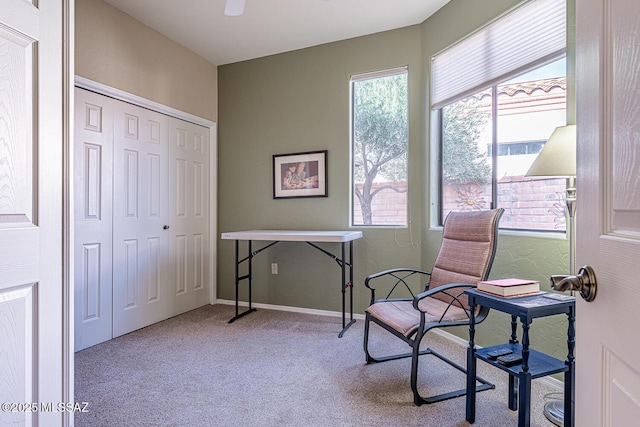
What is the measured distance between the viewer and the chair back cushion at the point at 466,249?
2162mm

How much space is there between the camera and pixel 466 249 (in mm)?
2307

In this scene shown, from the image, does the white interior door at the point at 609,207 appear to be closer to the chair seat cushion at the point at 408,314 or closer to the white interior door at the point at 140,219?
the chair seat cushion at the point at 408,314

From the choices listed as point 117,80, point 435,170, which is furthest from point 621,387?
point 117,80

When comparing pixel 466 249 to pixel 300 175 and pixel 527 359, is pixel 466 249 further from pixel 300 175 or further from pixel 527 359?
pixel 300 175

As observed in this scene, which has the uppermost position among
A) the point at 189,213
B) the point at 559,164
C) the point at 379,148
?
the point at 379,148

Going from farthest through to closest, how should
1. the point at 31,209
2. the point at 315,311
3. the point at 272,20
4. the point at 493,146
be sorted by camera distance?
the point at 315,311, the point at 272,20, the point at 493,146, the point at 31,209

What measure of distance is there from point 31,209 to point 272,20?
2656 millimetres

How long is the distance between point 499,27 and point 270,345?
9.19 feet

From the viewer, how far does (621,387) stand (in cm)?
57

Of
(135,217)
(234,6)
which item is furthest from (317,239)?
(234,6)

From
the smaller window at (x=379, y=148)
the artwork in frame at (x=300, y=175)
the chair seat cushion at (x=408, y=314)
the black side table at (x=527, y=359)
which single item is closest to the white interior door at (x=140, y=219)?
the artwork in frame at (x=300, y=175)

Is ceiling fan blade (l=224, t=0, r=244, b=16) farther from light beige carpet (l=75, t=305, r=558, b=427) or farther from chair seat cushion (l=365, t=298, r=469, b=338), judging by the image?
light beige carpet (l=75, t=305, r=558, b=427)

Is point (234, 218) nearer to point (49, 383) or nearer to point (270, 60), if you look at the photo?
point (270, 60)

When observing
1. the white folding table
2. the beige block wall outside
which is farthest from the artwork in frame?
the beige block wall outside
